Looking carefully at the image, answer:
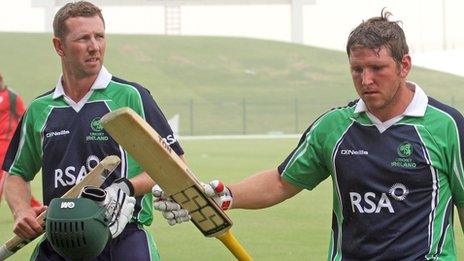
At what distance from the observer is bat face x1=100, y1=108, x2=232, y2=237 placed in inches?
208

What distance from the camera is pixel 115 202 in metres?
5.72

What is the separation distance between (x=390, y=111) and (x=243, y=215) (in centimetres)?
1044

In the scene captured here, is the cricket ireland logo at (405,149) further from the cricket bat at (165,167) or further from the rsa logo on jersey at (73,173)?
the rsa logo on jersey at (73,173)

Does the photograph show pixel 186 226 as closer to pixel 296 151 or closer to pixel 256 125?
pixel 296 151

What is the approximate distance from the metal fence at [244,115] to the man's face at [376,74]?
4803 centimetres

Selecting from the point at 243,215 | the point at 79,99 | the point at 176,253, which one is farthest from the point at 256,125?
the point at 79,99

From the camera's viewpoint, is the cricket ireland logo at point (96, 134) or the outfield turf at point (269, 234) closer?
the cricket ireland logo at point (96, 134)

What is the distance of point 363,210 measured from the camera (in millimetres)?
5746

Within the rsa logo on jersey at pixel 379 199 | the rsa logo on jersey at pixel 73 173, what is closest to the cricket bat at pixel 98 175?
the rsa logo on jersey at pixel 73 173

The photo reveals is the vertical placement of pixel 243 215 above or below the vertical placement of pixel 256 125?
above

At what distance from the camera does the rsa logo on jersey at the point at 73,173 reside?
20.9ft

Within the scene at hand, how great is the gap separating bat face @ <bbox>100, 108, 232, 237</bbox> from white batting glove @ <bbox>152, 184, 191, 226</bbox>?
31 millimetres

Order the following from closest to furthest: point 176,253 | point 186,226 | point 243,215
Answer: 1. point 176,253
2. point 186,226
3. point 243,215

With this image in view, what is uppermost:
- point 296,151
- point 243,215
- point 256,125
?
point 296,151
